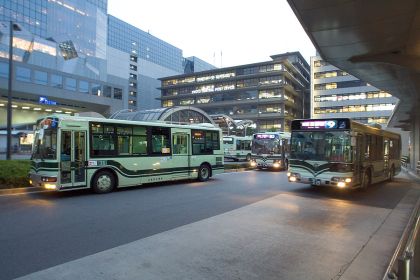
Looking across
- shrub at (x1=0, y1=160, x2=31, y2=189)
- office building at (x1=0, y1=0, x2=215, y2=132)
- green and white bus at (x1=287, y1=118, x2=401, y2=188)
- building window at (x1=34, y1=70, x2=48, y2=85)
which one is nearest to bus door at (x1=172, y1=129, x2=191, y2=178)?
green and white bus at (x1=287, y1=118, x2=401, y2=188)

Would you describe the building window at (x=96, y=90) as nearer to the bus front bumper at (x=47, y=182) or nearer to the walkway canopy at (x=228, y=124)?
the walkway canopy at (x=228, y=124)

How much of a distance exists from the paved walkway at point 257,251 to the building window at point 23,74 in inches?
2143

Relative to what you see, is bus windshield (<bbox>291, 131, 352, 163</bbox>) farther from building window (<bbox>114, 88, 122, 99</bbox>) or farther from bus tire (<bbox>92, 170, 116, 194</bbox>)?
building window (<bbox>114, 88, 122, 99</bbox>)

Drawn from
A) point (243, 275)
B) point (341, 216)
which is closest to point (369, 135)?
point (341, 216)

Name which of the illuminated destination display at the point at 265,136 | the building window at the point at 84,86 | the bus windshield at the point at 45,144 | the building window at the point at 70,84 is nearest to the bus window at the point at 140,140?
the bus windshield at the point at 45,144

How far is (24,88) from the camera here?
5300 centimetres

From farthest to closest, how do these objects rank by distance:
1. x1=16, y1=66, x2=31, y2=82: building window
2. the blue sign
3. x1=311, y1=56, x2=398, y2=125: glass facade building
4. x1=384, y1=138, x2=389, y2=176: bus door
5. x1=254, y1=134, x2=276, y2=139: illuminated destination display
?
x1=311, y1=56, x2=398, y2=125: glass facade building
the blue sign
x1=16, y1=66, x2=31, y2=82: building window
x1=254, y1=134, x2=276, y2=139: illuminated destination display
x1=384, y1=138, x2=389, y2=176: bus door

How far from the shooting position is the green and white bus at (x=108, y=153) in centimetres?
1158

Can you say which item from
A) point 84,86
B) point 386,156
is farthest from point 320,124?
point 84,86

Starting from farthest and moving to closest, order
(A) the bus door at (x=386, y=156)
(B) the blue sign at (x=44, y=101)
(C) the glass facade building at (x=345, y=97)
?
(C) the glass facade building at (x=345, y=97)
(B) the blue sign at (x=44, y=101)
(A) the bus door at (x=386, y=156)

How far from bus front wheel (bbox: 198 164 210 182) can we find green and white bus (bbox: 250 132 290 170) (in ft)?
26.0

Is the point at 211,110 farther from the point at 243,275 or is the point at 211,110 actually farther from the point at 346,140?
the point at 243,275

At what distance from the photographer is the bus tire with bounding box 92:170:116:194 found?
40.8 ft

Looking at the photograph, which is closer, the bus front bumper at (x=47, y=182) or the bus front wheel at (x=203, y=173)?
the bus front bumper at (x=47, y=182)
